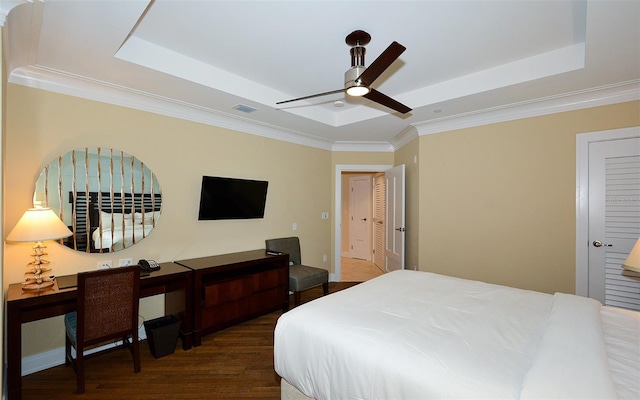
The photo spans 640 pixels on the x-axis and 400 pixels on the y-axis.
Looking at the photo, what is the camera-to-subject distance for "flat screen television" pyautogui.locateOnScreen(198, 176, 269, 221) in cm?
357

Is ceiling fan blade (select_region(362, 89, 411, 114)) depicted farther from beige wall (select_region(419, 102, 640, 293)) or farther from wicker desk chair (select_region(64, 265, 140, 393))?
wicker desk chair (select_region(64, 265, 140, 393))

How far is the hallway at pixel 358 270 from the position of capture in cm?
572

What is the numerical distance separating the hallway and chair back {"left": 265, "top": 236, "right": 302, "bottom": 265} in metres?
1.45

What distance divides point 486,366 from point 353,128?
3557 millimetres

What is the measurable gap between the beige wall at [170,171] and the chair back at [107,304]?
2.30 feet

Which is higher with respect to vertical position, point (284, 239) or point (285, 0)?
point (285, 0)

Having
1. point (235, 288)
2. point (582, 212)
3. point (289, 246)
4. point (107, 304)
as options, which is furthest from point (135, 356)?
point (582, 212)

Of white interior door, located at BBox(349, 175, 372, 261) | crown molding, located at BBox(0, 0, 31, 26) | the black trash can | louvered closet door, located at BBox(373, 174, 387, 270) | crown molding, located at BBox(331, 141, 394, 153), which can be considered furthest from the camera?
white interior door, located at BBox(349, 175, 372, 261)

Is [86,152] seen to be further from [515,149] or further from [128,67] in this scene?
[515,149]

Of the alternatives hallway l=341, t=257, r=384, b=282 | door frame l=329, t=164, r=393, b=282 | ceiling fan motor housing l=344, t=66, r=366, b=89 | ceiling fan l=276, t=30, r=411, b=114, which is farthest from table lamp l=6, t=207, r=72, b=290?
hallway l=341, t=257, r=384, b=282

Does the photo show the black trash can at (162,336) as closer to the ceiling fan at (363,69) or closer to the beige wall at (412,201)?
the ceiling fan at (363,69)

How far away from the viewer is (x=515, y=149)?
3508 millimetres

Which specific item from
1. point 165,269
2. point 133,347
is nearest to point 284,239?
point 165,269

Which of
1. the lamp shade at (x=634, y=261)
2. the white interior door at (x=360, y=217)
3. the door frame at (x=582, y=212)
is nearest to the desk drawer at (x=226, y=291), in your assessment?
the lamp shade at (x=634, y=261)
